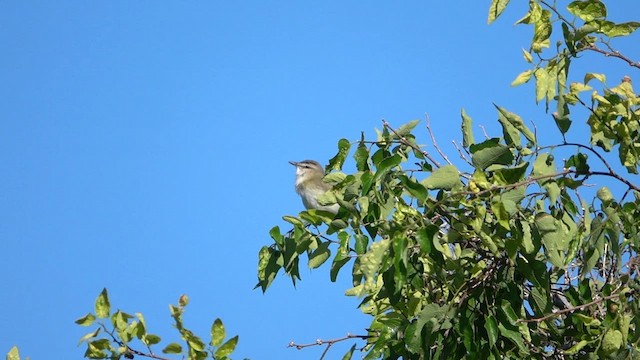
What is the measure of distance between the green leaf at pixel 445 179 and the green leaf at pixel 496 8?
636mm

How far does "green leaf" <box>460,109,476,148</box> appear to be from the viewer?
16.1 ft

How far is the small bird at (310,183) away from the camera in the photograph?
37.3 feet

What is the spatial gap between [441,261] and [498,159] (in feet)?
1.65

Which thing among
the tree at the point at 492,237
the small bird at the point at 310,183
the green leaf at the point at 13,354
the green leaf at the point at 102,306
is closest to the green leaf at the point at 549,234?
the tree at the point at 492,237

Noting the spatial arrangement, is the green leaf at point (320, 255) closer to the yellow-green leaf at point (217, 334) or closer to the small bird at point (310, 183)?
the yellow-green leaf at point (217, 334)

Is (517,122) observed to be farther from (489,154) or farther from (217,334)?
(217,334)

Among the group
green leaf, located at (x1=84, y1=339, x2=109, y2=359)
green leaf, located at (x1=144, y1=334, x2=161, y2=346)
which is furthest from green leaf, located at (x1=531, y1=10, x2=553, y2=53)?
green leaf, located at (x1=84, y1=339, x2=109, y2=359)

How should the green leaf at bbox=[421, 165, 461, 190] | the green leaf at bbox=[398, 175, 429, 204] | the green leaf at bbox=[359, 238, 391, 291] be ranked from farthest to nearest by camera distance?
the green leaf at bbox=[421, 165, 461, 190]
the green leaf at bbox=[398, 175, 429, 204]
the green leaf at bbox=[359, 238, 391, 291]

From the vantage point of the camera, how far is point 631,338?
4199 mm

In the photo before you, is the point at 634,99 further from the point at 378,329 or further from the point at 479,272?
the point at 378,329

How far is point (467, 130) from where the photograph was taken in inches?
193

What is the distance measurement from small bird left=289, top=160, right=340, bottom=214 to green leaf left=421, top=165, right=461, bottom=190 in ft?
23.2

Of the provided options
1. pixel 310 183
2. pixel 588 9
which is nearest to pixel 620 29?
pixel 588 9

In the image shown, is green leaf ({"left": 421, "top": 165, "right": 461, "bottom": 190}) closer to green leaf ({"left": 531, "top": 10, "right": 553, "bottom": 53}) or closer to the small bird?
green leaf ({"left": 531, "top": 10, "right": 553, "bottom": 53})
